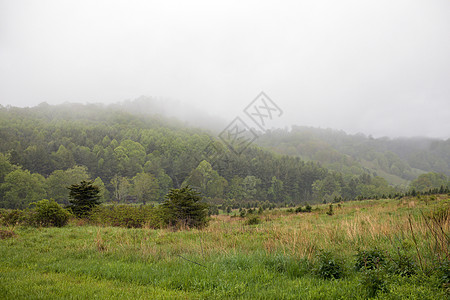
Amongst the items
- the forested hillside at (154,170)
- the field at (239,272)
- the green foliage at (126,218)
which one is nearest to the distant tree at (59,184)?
the forested hillside at (154,170)

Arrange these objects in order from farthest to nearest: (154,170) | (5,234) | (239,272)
→ (154,170)
(5,234)
(239,272)

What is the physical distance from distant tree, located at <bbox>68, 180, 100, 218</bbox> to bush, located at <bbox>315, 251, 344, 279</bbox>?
22075 mm

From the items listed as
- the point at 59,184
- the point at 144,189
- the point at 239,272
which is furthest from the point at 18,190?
the point at 239,272

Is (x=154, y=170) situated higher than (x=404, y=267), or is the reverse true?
(x=154, y=170)

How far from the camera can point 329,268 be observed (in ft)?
17.3

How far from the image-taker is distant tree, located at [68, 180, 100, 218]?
21.5 m

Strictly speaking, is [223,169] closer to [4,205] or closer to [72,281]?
[4,205]

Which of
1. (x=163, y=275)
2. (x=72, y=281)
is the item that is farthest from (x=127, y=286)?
(x=72, y=281)

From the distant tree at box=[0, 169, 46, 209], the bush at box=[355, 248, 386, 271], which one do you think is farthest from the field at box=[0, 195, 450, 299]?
the distant tree at box=[0, 169, 46, 209]

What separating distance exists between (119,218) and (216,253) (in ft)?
47.1

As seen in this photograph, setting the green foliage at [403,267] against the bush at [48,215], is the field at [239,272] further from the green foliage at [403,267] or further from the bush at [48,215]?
the bush at [48,215]

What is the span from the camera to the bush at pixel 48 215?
15.5 meters

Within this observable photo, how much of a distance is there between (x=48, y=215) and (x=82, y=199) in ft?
22.3

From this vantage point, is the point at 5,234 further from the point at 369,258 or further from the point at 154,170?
the point at 154,170
